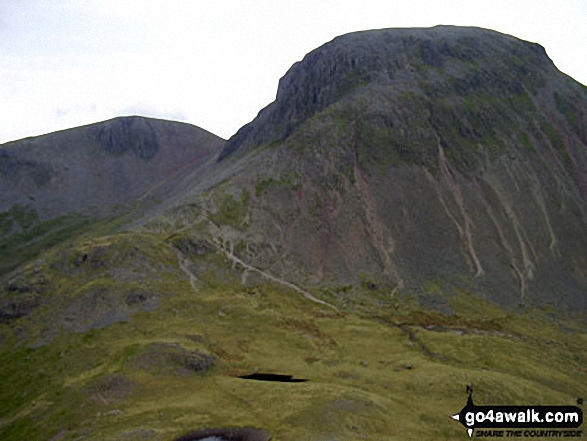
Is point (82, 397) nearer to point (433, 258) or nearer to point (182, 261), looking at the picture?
point (182, 261)

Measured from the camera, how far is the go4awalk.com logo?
71250 mm

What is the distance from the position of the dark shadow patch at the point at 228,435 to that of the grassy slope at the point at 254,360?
1798 mm

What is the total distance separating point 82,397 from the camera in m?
81.2

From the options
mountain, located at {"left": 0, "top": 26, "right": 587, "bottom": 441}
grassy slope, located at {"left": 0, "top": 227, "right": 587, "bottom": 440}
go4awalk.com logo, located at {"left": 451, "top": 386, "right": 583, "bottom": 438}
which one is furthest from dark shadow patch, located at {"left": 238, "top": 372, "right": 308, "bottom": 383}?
go4awalk.com logo, located at {"left": 451, "top": 386, "right": 583, "bottom": 438}

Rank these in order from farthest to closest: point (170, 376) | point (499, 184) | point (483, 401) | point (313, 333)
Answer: point (499, 184), point (313, 333), point (170, 376), point (483, 401)

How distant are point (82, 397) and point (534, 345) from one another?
9287 cm

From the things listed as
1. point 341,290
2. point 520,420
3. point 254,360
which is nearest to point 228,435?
point 254,360

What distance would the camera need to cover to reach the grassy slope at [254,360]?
71625 millimetres

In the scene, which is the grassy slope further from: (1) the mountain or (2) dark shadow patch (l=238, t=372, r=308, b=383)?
(2) dark shadow patch (l=238, t=372, r=308, b=383)

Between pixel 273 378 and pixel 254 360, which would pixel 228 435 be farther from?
pixel 254 360

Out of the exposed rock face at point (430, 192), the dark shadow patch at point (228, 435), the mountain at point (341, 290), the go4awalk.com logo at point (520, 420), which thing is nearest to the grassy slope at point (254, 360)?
the mountain at point (341, 290)

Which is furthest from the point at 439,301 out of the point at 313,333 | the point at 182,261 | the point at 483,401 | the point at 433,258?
the point at 182,261

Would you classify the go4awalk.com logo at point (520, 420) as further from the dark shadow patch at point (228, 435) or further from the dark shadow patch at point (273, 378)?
the dark shadow patch at point (228, 435)

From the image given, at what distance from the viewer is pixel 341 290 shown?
13750cm
